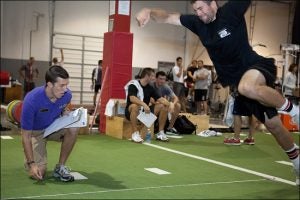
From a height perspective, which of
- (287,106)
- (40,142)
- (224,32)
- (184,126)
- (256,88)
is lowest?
(184,126)

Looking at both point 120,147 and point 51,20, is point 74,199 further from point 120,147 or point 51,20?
point 51,20

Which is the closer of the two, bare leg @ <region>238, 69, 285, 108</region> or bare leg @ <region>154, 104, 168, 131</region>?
bare leg @ <region>238, 69, 285, 108</region>

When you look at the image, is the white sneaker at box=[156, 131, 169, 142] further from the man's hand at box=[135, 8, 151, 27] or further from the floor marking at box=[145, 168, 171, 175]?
the man's hand at box=[135, 8, 151, 27]

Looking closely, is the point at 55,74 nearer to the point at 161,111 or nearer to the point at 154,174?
the point at 154,174

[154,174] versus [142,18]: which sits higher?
[142,18]

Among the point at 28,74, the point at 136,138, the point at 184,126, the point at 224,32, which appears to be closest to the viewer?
the point at 224,32

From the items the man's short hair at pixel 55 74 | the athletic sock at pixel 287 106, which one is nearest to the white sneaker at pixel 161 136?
the man's short hair at pixel 55 74

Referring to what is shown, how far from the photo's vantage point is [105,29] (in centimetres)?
1688

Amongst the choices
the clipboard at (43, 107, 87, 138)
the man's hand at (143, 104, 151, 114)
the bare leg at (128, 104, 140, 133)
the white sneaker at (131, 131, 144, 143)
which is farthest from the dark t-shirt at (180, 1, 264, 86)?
the white sneaker at (131, 131, 144, 143)

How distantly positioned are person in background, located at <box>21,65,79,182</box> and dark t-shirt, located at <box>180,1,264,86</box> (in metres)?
1.09

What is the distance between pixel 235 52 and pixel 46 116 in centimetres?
203

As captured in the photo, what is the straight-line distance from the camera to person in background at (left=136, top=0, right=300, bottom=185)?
230 centimetres

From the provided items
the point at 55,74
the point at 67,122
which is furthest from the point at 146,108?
the point at 55,74

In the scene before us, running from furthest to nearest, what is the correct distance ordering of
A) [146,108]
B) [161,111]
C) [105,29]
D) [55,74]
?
[105,29], [161,111], [146,108], [55,74]
